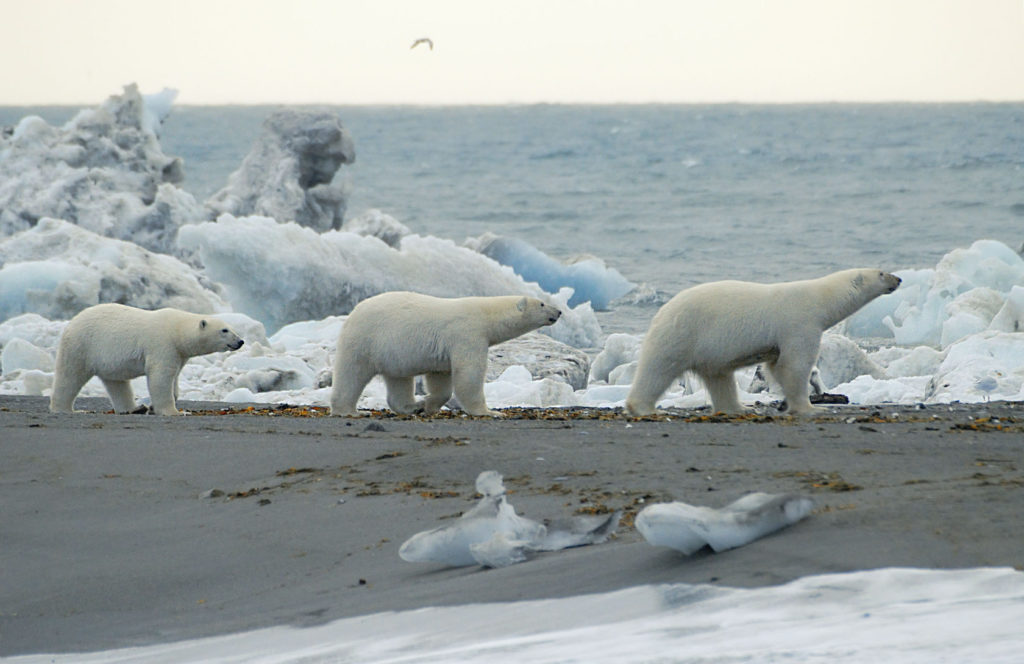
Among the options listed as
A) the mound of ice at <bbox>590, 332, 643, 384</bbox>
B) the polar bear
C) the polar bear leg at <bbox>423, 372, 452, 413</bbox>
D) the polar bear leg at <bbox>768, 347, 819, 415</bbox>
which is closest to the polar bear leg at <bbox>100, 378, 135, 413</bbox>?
the polar bear

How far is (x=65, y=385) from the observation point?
899 centimetres

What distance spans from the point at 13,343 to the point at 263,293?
186 inches

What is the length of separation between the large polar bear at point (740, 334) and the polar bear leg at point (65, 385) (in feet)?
12.8

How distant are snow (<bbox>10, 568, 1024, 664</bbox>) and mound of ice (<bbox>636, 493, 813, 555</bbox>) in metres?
0.22

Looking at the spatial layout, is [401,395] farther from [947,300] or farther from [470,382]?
[947,300]

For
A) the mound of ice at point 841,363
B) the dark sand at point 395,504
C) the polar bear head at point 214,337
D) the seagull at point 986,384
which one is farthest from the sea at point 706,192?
the dark sand at point 395,504

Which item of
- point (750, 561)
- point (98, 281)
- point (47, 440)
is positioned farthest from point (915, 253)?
point (750, 561)

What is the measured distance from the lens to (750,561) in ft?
11.7

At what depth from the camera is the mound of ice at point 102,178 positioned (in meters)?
21.2

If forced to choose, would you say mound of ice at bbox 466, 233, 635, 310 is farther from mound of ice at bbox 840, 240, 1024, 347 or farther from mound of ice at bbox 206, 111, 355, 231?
mound of ice at bbox 840, 240, 1024, 347

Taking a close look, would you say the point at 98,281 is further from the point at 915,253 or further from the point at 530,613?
the point at 915,253

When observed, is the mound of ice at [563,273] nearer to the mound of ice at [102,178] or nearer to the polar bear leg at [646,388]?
the mound of ice at [102,178]

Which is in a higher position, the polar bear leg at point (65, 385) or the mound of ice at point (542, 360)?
the polar bear leg at point (65, 385)

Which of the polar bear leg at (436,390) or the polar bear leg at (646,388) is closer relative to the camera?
the polar bear leg at (646,388)
